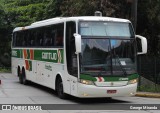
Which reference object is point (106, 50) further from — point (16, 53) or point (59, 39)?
point (16, 53)

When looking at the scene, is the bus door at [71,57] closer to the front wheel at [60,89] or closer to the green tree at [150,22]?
the front wheel at [60,89]

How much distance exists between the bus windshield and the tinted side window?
1.43ft

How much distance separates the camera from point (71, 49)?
1522cm

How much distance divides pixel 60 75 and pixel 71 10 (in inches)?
388

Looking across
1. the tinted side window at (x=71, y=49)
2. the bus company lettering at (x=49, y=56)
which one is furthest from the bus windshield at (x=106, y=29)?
the bus company lettering at (x=49, y=56)

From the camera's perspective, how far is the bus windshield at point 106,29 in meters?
14.9

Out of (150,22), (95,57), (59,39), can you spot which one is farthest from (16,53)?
(95,57)

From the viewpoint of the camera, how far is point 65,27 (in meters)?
15.9

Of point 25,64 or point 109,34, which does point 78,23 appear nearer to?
point 109,34

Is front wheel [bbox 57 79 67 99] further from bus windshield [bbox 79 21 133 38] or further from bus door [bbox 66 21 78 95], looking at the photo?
bus windshield [bbox 79 21 133 38]

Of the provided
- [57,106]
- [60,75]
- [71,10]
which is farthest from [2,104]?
[71,10]

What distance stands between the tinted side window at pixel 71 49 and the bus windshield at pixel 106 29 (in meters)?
0.44

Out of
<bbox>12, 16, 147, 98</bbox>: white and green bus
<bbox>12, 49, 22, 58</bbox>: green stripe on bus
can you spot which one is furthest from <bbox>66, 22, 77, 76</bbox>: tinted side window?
<bbox>12, 49, 22, 58</bbox>: green stripe on bus

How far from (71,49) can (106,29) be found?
4.91 ft
